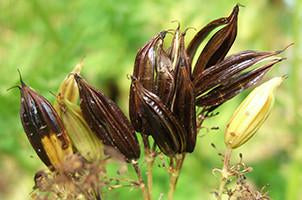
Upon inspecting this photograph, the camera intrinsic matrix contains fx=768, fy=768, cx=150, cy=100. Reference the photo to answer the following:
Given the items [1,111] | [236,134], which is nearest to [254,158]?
[1,111]

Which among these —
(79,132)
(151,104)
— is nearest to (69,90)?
(79,132)

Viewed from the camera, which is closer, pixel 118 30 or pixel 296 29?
pixel 296 29

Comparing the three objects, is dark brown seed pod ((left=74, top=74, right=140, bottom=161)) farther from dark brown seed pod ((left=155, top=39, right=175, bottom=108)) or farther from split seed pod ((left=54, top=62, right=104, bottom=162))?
dark brown seed pod ((left=155, top=39, right=175, bottom=108))

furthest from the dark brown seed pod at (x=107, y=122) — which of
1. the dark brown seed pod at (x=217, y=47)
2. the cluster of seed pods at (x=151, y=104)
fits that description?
the dark brown seed pod at (x=217, y=47)

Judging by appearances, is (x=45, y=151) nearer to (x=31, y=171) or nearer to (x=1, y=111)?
(x=1, y=111)

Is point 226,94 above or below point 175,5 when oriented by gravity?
below

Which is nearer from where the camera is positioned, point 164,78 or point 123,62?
point 164,78

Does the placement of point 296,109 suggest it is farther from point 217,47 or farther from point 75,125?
point 75,125
